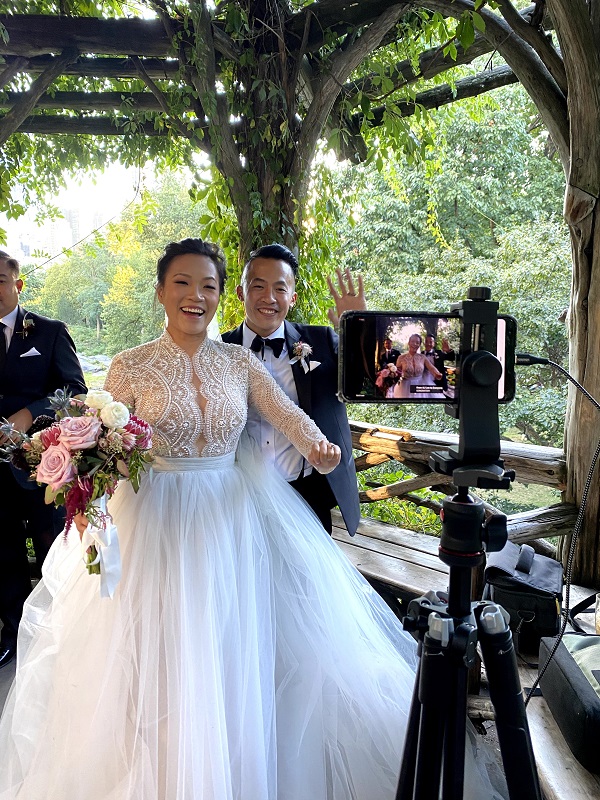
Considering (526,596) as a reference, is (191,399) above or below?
above

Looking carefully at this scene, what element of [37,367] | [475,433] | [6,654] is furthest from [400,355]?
[6,654]

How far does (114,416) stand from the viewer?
133 centimetres

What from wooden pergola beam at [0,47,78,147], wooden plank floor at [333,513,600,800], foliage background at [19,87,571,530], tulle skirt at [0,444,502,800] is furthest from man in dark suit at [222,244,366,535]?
wooden pergola beam at [0,47,78,147]

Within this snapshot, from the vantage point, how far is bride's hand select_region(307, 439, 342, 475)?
1608 mm

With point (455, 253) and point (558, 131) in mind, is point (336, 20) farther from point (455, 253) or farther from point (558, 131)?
point (455, 253)

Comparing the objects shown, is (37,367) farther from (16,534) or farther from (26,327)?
(16,534)

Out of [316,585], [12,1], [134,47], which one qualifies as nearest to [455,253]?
[134,47]

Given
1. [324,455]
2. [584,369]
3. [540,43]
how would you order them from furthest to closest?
[584,369], [540,43], [324,455]

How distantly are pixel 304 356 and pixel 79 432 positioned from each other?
0.85 meters

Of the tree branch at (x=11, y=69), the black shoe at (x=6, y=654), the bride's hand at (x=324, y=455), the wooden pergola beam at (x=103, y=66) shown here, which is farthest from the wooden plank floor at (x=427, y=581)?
the tree branch at (x=11, y=69)

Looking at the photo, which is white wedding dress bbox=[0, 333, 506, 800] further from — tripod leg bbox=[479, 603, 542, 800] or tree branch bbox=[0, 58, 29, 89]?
tree branch bbox=[0, 58, 29, 89]

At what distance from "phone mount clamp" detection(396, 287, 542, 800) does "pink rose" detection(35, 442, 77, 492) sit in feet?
2.50

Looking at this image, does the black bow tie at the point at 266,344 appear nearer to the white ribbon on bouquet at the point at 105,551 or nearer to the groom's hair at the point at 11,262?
the white ribbon on bouquet at the point at 105,551

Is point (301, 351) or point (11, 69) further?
point (11, 69)
